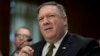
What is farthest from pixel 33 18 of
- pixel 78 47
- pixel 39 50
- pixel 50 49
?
pixel 78 47

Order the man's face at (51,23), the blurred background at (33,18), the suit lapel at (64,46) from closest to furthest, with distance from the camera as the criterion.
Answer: the suit lapel at (64,46)
the man's face at (51,23)
the blurred background at (33,18)

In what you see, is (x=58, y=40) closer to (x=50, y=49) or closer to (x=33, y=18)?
(x=50, y=49)

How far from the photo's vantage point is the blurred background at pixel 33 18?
20.9 ft

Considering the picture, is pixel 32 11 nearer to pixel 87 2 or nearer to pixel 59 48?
pixel 87 2

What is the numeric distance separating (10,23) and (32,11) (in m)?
0.72

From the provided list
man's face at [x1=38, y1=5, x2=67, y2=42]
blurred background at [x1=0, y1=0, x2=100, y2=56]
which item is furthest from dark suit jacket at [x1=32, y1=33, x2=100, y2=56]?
blurred background at [x1=0, y1=0, x2=100, y2=56]

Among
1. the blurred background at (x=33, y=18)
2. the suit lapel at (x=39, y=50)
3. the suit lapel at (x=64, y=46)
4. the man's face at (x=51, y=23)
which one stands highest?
the man's face at (x=51, y=23)

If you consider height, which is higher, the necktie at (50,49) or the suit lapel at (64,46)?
the suit lapel at (64,46)

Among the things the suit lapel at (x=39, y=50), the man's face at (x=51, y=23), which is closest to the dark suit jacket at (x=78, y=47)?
the man's face at (x=51, y=23)

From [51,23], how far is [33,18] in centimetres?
430

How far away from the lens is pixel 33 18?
6859 millimetres

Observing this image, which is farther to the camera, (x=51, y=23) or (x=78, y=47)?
(x=51, y=23)

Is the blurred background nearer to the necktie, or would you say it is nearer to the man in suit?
the man in suit

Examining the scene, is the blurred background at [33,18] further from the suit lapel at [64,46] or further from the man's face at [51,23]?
the suit lapel at [64,46]
